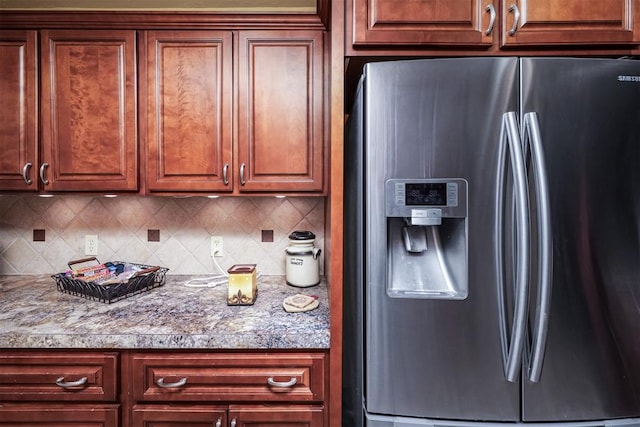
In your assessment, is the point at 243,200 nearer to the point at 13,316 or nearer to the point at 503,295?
the point at 13,316

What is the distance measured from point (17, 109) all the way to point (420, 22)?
1.73 m

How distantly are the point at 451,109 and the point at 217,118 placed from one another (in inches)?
38.6

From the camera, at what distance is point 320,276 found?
1.68 m

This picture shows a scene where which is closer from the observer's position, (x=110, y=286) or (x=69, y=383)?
(x=69, y=383)

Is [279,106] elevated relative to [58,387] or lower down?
elevated

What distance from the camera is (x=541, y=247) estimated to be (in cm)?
82

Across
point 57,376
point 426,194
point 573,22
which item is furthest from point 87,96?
point 573,22

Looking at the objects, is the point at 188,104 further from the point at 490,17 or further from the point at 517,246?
the point at 517,246

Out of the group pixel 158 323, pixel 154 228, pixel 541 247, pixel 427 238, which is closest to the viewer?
pixel 541 247

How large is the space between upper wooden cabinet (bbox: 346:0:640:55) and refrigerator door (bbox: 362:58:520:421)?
19 centimetres

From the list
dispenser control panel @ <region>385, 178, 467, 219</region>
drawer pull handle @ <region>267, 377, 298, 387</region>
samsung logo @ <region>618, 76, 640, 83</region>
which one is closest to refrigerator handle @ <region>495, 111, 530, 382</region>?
dispenser control panel @ <region>385, 178, 467, 219</region>

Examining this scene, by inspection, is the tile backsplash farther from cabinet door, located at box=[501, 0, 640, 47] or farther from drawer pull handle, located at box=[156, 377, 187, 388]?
cabinet door, located at box=[501, 0, 640, 47]

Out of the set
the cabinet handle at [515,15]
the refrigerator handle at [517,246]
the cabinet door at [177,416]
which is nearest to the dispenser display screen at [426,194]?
the refrigerator handle at [517,246]

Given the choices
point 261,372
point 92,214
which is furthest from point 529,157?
point 92,214
